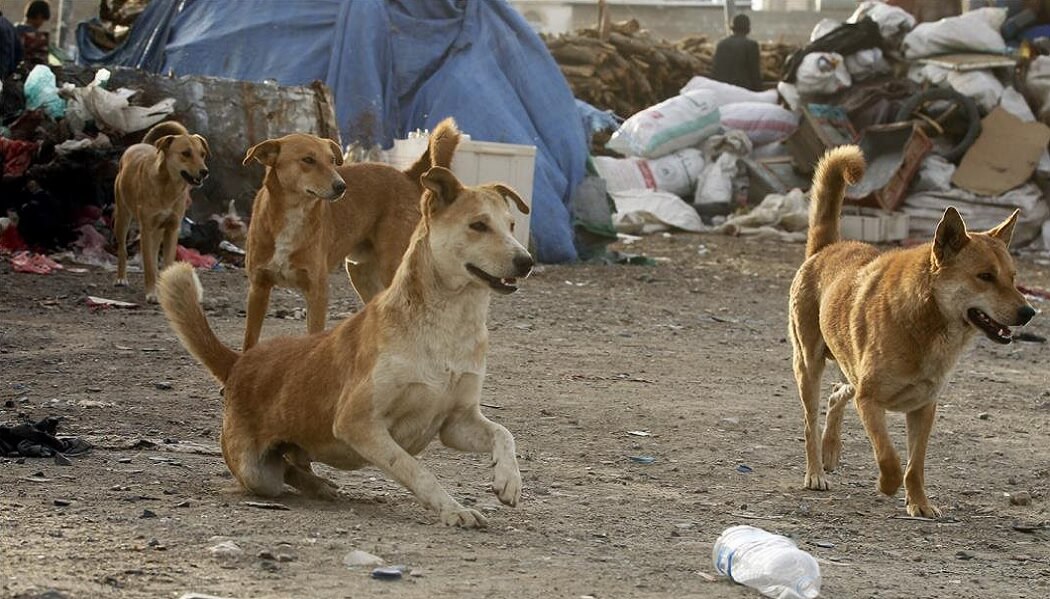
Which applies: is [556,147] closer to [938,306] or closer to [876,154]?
[876,154]

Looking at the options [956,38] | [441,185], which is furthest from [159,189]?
[956,38]

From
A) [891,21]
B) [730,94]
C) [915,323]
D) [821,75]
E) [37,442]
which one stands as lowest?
[37,442]

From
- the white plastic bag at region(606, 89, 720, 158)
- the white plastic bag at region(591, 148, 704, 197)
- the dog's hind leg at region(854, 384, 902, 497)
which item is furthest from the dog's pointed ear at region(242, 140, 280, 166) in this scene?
the white plastic bag at region(606, 89, 720, 158)

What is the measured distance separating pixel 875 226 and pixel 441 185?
469 inches

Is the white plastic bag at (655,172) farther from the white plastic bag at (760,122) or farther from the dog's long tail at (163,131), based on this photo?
the dog's long tail at (163,131)

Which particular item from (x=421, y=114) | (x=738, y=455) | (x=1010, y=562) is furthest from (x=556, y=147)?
(x=1010, y=562)

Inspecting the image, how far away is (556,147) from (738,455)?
8.00m

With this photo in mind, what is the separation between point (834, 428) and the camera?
6.63 m

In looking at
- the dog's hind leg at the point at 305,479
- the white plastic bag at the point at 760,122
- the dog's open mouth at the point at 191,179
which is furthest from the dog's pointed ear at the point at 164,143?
the white plastic bag at the point at 760,122

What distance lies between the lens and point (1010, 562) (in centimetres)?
502

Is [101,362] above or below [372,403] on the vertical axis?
below

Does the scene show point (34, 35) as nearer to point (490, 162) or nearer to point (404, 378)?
point (490, 162)

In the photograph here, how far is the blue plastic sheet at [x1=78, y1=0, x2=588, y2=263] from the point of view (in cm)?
1398

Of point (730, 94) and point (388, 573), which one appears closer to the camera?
point (388, 573)
